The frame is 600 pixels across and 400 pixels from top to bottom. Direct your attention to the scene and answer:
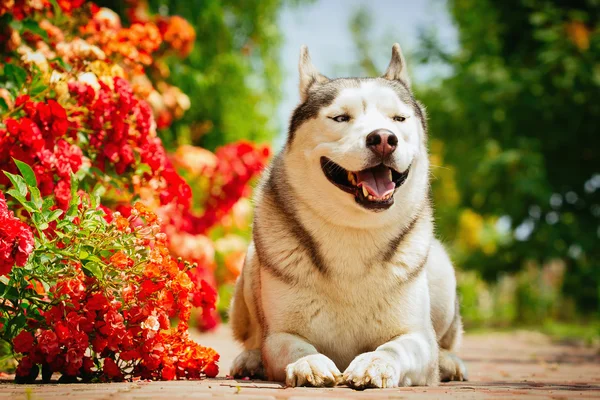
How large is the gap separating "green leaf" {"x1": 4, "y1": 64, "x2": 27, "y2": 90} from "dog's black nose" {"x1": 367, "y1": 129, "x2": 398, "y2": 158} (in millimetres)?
2229

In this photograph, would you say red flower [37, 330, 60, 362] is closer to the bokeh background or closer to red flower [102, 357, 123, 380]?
red flower [102, 357, 123, 380]

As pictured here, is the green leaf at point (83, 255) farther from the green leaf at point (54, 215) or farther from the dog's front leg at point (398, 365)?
the dog's front leg at point (398, 365)

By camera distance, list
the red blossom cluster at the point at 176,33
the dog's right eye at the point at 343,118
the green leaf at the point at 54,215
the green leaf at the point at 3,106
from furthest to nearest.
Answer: the red blossom cluster at the point at 176,33
the green leaf at the point at 3,106
the dog's right eye at the point at 343,118
the green leaf at the point at 54,215

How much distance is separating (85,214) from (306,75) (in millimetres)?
1626

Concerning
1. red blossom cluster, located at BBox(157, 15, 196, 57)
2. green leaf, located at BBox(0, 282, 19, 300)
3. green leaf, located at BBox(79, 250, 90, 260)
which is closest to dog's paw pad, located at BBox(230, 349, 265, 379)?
green leaf, located at BBox(79, 250, 90, 260)

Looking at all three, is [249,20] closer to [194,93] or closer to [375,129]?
[194,93]

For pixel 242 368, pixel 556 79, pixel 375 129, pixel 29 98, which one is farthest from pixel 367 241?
pixel 556 79

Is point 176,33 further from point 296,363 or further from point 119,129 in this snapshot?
point 296,363

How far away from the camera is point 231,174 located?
7.40m

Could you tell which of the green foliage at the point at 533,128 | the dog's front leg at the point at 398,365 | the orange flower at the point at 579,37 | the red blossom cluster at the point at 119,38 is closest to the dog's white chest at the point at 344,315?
the dog's front leg at the point at 398,365

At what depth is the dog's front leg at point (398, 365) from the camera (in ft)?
10.0

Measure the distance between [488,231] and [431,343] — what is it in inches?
756

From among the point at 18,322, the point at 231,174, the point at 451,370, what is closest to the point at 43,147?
the point at 18,322

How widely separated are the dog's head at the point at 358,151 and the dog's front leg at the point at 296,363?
0.72 meters
